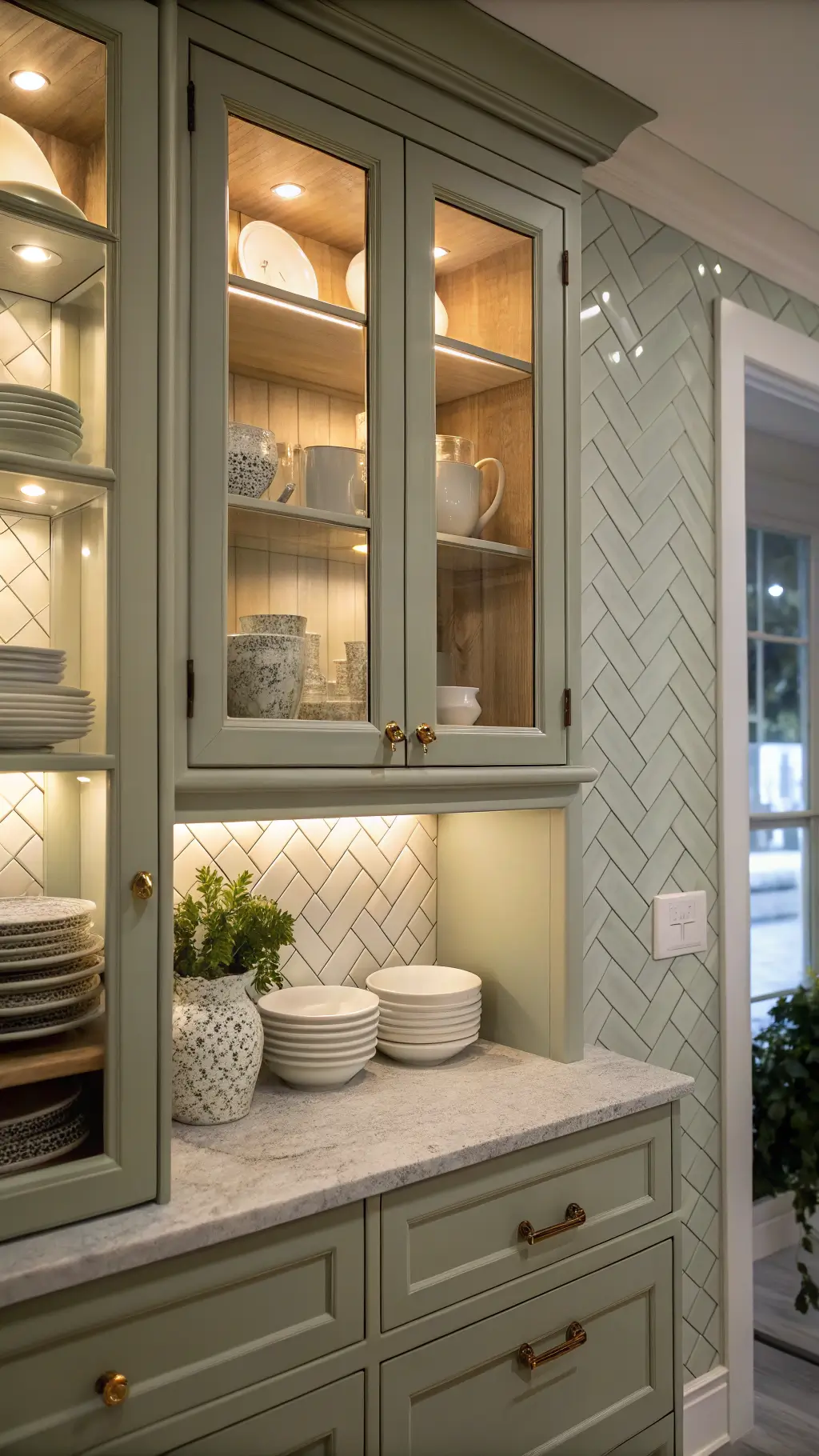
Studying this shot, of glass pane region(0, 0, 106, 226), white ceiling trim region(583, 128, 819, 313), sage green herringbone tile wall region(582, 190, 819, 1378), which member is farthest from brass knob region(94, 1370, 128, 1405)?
white ceiling trim region(583, 128, 819, 313)

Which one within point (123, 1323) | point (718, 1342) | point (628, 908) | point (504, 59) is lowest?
point (718, 1342)

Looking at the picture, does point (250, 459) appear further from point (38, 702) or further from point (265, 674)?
point (38, 702)

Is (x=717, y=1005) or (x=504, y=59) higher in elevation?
(x=504, y=59)

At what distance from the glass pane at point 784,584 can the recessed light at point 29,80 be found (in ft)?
8.95

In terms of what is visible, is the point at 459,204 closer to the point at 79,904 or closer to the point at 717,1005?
the point at 79,904

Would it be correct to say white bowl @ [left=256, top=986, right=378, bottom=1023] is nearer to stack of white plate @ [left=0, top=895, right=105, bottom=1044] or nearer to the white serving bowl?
the white serving bowl

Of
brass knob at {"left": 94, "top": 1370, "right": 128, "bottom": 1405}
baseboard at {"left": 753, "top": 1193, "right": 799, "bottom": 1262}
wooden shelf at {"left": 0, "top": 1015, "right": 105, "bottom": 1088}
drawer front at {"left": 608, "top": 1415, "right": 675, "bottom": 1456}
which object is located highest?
wooden shelf at {"left": 0, "top": 1015, "right": 105, "bottom": 1088}

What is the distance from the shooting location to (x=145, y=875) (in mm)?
1238

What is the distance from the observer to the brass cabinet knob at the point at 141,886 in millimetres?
1232

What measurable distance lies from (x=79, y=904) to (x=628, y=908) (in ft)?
4.31

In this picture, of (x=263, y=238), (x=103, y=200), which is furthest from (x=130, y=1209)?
(x=263, y=238)

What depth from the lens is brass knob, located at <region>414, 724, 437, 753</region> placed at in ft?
5.33

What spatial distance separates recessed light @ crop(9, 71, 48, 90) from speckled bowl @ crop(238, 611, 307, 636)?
676 millimetres

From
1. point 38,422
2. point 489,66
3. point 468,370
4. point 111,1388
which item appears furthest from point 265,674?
point 489,66
